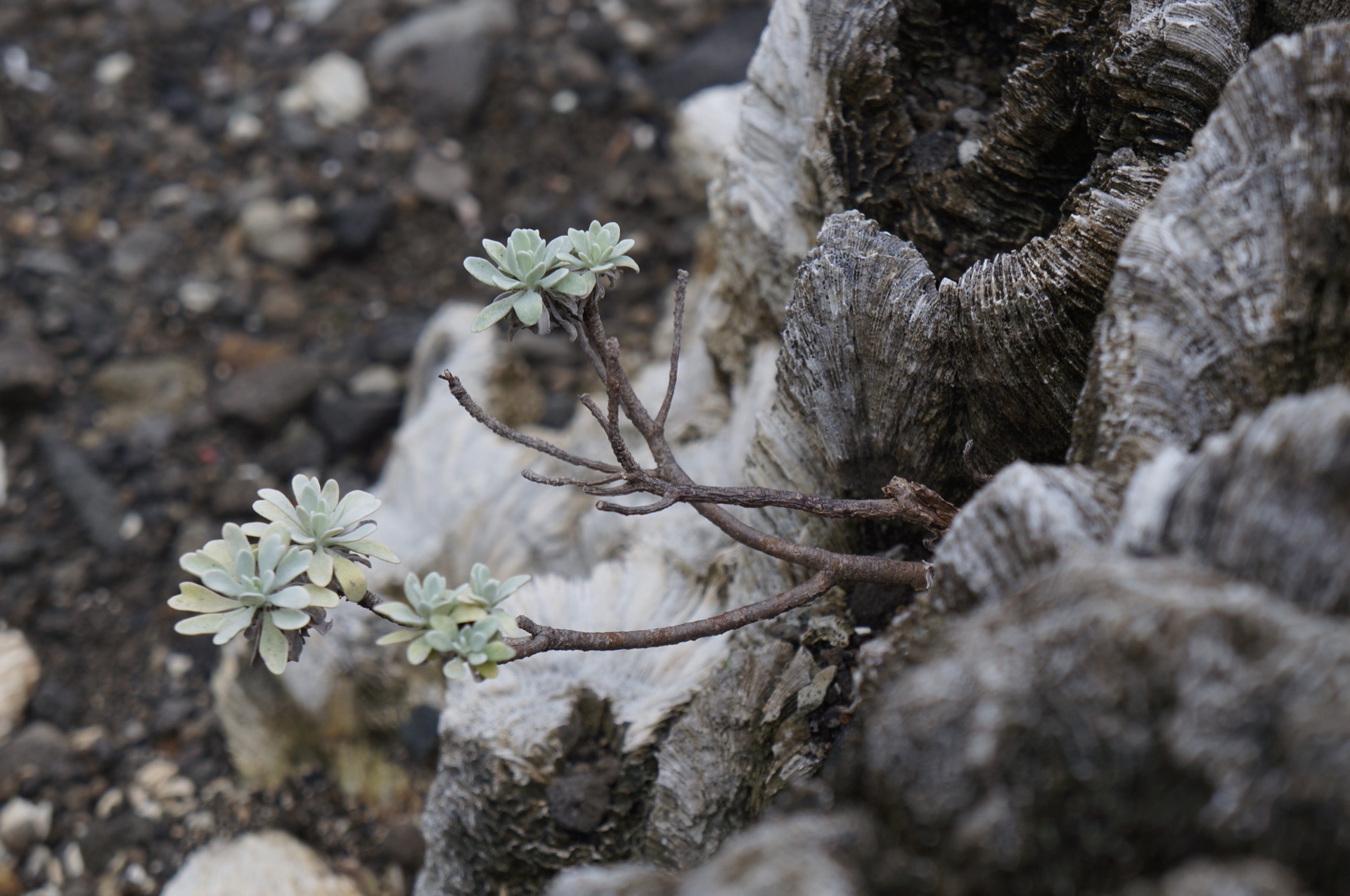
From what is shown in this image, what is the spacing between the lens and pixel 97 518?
461cm

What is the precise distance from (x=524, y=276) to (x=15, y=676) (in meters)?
3.48

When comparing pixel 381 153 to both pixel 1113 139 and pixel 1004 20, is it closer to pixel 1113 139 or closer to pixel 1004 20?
pixel 1004 20

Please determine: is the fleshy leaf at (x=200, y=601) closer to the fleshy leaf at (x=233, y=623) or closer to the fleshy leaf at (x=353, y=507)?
the fleshy leaf at (x=233, y=623)

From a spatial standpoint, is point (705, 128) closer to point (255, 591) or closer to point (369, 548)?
point (369, 548)

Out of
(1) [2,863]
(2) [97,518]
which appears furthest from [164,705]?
(2) [97,518]

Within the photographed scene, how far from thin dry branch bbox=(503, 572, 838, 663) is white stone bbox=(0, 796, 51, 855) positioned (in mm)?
2947

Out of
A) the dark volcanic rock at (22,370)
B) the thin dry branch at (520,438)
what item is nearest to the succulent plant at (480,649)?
the thin dry branch at (520,438)

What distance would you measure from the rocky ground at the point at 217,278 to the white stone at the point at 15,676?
1 centimetres

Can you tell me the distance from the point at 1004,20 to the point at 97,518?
4.33 metres

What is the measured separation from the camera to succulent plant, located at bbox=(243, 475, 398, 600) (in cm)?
174

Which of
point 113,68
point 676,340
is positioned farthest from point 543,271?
point 113,68

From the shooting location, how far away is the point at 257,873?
10.4ft

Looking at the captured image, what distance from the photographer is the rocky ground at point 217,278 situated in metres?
3.86

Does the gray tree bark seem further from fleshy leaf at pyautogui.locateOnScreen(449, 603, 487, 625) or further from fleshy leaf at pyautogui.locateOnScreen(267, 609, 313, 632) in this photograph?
fleshy leaf at pyautogui.locateOnScreen(267, 609, 313, 632)
